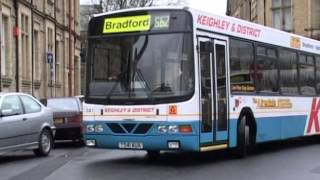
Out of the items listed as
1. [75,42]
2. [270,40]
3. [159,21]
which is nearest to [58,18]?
[75,42]

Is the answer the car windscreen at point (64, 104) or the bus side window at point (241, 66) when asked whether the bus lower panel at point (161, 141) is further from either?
the car windscreen at point (64, 104)

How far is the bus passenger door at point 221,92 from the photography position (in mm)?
14445

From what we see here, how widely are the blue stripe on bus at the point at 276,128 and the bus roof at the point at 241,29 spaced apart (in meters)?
1.86

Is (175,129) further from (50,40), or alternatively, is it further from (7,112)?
(50,40)

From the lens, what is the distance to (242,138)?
50.2ft

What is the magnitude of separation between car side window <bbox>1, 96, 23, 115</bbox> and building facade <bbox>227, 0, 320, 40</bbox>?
4272 centimetres

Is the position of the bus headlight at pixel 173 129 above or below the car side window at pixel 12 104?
below

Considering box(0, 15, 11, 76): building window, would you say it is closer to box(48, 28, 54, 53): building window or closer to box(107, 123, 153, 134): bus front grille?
box(48, 28, 54, 53): building window

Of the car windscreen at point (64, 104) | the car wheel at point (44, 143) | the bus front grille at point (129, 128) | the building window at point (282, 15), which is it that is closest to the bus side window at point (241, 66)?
the bus front grille at point (129, 128)

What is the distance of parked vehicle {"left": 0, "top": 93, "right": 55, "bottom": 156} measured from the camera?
15.4m

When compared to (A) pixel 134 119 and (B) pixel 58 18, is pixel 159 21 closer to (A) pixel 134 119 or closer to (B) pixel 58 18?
(A) pixel 134 119

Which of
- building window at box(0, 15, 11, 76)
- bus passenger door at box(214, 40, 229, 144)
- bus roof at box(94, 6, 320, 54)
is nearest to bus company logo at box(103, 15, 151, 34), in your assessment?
bus roof at box(94, 6, 320, 54)

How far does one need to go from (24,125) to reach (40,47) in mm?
20134


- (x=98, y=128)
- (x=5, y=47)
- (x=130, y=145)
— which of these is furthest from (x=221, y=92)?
(x=5, y=47)
